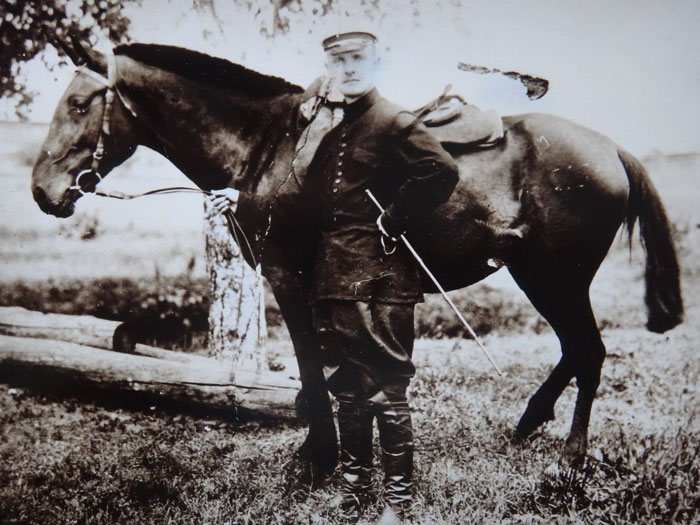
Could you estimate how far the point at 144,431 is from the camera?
314cm

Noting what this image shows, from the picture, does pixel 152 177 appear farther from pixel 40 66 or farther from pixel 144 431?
pixel 144 431

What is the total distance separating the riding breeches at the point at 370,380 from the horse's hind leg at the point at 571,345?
2.53 feet

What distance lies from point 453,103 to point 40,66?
7.49 ft

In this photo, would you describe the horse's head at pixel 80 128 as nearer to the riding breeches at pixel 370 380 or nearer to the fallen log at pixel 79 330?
the fallen log at pixel 79 330

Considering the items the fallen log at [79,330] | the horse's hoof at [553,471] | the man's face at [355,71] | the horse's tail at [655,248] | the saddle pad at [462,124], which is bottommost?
the horse's hoof at [553,471]

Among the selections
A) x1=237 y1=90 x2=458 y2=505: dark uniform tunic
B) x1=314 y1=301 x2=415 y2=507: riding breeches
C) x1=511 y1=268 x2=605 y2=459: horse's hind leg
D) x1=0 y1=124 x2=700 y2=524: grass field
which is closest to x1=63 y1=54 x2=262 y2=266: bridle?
x1=0 y1=124 x2=700 y2=524: grass field

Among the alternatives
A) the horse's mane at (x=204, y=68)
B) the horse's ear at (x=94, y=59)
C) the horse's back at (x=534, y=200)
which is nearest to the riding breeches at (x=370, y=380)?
the horse's back at (x=534, y=200)

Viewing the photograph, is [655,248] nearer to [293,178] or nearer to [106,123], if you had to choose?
[293,178]

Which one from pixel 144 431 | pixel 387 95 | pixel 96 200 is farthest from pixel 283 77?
pixel 144 431

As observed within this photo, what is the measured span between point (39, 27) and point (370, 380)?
266 cm

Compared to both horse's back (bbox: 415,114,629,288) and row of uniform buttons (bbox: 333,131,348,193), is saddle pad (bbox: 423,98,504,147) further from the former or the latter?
row of uniform buttons (bbox: 333,131,348,193)

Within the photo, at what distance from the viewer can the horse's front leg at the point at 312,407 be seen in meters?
2.99

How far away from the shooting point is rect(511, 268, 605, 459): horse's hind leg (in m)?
3.00

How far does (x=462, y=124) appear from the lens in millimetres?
2881
